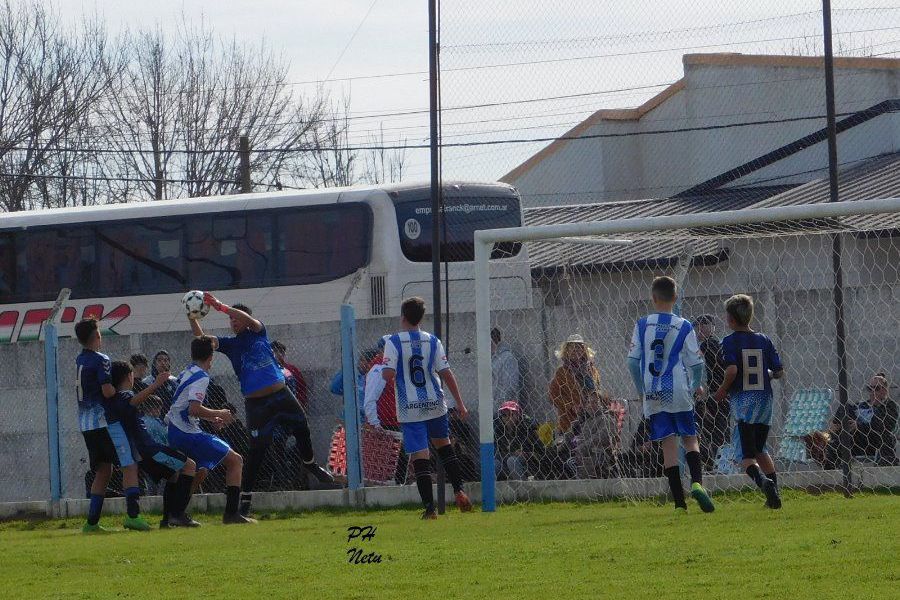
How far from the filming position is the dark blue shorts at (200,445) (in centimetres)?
1101

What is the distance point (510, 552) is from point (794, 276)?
5953 mm

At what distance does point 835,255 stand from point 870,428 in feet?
4.96

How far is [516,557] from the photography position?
7.52 metres

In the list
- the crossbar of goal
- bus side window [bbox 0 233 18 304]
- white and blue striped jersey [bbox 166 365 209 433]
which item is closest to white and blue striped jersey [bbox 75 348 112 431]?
white and blue striped jersey [bbox 166 365 209 433]

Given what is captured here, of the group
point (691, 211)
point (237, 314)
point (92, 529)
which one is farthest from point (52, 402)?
point (691, 211)

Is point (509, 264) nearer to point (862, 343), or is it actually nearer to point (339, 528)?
point (862, 343)

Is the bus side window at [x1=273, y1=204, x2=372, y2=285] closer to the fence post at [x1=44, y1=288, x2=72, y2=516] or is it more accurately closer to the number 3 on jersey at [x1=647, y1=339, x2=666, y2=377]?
the fence post at [x1=44, y1=288, x2=72, y2=516]

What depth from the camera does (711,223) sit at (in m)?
11.0

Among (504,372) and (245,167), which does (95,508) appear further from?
(245,167)

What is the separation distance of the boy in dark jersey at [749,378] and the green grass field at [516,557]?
0.49m

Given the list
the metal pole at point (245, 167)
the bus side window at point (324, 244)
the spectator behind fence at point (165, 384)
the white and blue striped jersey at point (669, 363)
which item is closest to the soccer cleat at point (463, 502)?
the white and blue striped jersey at point (669, 363)

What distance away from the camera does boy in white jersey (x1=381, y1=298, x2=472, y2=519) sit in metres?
10.6

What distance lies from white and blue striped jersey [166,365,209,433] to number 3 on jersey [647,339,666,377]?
3.49m

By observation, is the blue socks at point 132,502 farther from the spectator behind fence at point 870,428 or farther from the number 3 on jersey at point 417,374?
the spectator behind fence at point 870,428
